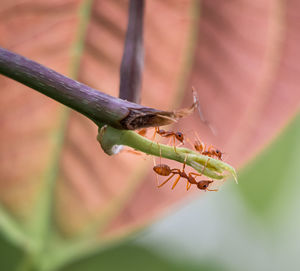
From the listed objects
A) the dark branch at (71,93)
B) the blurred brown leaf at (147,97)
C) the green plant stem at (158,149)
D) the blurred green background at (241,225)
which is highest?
the dark branch at (71,93)

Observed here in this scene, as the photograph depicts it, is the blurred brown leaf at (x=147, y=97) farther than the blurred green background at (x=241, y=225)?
No

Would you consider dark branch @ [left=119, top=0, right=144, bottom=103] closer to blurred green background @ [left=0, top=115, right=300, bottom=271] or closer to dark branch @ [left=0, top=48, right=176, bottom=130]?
dark branch @ [left=0, top=48, right=176, bottom=130]

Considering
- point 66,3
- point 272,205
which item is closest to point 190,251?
point 272,205

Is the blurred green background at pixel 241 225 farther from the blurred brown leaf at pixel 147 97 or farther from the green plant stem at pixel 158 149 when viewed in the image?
the green plant stem at pixel 158 149

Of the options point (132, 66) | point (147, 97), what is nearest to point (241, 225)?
point (147, 97)

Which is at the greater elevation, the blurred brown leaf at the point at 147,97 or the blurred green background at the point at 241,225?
the blurred brown leaf at the point at 147,97

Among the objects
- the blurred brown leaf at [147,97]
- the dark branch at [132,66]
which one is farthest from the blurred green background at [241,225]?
the dark branch at [132,66]
